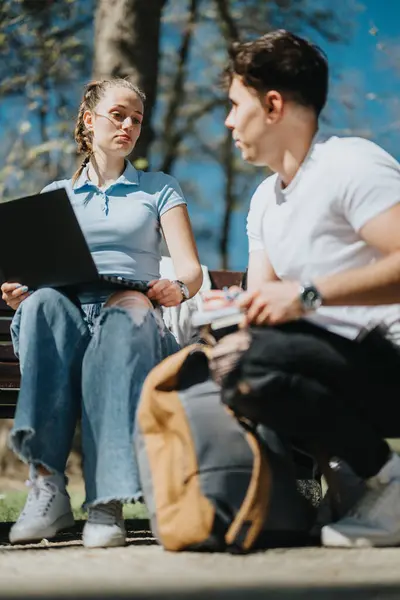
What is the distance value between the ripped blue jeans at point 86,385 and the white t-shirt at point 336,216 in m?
0.58

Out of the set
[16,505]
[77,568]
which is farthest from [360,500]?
[16,505]

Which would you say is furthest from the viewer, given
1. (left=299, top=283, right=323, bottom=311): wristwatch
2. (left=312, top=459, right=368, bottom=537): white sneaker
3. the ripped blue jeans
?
the ripped blue jeans

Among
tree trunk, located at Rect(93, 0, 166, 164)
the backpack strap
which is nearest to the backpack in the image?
the backpack strap

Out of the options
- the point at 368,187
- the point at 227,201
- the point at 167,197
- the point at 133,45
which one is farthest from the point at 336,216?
the point at 227,201

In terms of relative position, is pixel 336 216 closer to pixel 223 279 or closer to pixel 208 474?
pixel 208 474

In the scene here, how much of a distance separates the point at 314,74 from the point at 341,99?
26.2ft

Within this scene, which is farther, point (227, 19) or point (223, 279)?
point (227, 19)

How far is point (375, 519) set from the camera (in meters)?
2.88

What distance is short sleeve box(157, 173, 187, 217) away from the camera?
3.88 meters

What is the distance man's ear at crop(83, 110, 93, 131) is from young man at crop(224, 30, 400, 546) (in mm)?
1091

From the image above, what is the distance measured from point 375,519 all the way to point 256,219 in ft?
3.08

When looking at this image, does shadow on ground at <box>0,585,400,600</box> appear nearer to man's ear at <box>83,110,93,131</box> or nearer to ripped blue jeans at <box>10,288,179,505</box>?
ripped blue jeans at <box>10,288,179,505</box>

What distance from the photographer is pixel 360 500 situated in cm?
292

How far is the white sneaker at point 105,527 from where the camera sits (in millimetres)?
3195
